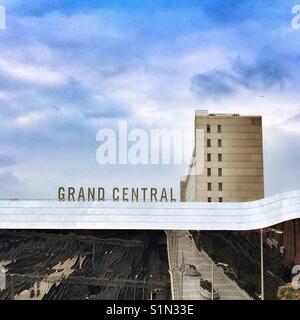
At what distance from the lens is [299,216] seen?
446 cm

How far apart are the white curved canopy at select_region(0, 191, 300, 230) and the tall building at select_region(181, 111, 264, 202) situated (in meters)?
0.36

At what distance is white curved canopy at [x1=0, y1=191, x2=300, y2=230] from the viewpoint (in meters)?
4.52

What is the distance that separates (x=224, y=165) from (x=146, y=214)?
5.09 metres

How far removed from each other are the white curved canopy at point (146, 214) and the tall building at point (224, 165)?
36cm

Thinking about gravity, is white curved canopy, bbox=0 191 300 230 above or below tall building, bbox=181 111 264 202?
below

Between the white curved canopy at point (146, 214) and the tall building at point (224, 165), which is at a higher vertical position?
the tall building at point (224, 165)

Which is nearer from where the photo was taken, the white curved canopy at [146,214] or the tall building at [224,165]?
the white curved canopy at [146,214]

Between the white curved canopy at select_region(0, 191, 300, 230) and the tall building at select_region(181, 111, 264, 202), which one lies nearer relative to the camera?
the white curved canopy at select_region(0, 191, 300, 230)

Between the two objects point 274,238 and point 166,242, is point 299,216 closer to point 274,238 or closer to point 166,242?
point 274,238

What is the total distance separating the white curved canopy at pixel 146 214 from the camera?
452cm

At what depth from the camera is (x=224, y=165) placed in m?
9.52
